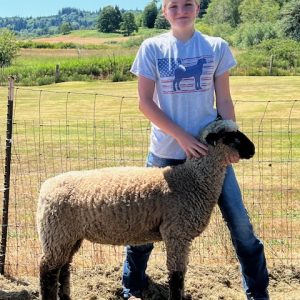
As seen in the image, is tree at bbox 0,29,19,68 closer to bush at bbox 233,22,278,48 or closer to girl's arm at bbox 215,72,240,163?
bush at bbox 233,22,278,48

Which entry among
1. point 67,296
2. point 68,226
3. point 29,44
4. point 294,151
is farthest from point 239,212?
point 29,44

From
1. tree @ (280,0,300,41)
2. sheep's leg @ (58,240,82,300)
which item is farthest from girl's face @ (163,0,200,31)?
tree @ (280,0,300,41)

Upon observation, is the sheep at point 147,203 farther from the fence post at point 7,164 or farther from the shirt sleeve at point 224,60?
the fence post at point 7,164

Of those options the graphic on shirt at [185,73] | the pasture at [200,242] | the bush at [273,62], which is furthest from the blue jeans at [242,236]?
the bush at [273,62]

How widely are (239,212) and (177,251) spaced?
1.99ft

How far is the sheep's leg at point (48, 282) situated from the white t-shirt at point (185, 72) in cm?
140

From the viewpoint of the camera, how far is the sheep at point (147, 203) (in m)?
4.47

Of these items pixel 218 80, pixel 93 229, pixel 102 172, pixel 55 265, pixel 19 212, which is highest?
pixel 218 80

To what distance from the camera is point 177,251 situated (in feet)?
14.6

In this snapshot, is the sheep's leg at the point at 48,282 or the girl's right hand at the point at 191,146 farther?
the sheep's leg at the point at 48,282

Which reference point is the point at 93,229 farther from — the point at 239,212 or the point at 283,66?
the point at 283,66

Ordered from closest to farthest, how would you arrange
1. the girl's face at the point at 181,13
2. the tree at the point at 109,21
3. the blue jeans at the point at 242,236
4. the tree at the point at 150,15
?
the girl's face at the point at 181,13
the blue jeans at the point at 242,236
the tree at the point at 150,15
the tree at the point at 109,21

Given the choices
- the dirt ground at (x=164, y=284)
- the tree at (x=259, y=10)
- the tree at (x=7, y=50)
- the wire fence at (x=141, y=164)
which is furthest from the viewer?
the tree at (x=259, y=10)

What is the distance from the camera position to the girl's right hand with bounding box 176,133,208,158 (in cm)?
439
